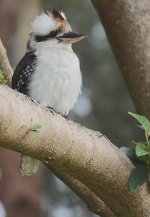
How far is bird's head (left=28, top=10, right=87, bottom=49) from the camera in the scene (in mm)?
3775

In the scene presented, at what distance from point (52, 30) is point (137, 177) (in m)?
1.37

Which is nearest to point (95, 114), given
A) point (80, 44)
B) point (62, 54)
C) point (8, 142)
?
point (80, 44)

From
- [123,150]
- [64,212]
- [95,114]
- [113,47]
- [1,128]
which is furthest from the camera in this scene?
[95,114]

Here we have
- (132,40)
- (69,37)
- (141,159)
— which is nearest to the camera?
(141,159)

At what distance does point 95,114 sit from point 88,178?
17.9ft

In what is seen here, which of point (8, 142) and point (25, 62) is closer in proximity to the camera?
point (8, 142)

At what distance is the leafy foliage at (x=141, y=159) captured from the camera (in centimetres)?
270

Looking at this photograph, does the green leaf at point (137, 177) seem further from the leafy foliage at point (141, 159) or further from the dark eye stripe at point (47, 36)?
the dark eye stripe at point (47, 36)

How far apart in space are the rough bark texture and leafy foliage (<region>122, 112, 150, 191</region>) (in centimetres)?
62

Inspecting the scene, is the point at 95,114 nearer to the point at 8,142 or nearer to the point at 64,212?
the point at 64,212

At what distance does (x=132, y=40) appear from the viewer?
139 inches

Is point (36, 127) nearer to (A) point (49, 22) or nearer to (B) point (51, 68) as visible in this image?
(B) point (51, 68)

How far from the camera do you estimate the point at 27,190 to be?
25.0 ft

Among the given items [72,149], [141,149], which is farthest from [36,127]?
[141,149]
